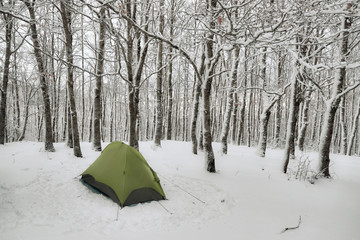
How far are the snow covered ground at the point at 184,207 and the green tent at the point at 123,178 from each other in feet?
0.65

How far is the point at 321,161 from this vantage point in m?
6.63

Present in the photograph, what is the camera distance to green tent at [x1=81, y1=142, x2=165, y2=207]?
14.7 ft

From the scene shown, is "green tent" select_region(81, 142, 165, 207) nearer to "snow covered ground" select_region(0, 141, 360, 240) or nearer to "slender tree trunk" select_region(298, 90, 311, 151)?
"snow covered ground" select_region(0, 141, 360, 240)

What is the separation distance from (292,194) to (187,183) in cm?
303

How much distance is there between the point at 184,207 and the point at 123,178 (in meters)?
1.62

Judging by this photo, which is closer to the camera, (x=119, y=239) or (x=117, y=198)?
(x=119, y=239)

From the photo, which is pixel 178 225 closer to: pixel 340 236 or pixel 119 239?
pixel 119 239

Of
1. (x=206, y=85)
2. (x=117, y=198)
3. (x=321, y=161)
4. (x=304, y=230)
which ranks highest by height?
(x=206, y=85)

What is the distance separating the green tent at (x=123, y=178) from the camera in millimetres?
4473

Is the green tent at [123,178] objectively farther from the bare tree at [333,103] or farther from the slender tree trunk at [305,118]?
the slender tree trunk at [305,118]

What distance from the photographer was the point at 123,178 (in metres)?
4.54

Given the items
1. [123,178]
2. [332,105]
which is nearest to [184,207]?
[123,178]

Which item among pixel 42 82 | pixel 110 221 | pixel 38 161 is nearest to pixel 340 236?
pixel 110 221

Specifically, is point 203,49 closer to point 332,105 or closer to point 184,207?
point 332,105
